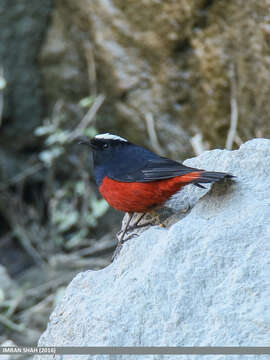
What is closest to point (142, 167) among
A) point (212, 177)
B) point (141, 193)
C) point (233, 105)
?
point (141, 193)

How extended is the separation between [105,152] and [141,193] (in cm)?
64

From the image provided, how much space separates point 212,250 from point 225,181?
0.54 metres

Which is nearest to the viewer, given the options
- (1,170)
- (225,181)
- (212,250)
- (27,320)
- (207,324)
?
(207,324)

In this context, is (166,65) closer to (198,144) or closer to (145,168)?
(198,144)

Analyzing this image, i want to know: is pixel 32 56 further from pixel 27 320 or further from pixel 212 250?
pixel 212 250

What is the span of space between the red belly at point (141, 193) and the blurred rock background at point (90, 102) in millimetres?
2067

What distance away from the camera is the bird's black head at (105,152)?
153 inches

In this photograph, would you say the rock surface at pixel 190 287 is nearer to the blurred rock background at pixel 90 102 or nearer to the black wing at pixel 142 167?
the black wing at pixel 142 167

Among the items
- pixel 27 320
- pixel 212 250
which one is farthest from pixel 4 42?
pixel 212 250

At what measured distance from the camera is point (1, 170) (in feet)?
23.9

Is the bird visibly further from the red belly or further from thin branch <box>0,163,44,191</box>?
thin branch <box>0,163,44,191</box>

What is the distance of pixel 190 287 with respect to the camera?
2.54m

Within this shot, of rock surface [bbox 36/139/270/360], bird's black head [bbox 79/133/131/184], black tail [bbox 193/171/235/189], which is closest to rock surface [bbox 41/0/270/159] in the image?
bird's black head [bbox 79/133/131/184]

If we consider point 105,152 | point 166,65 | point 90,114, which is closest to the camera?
point 105,152
